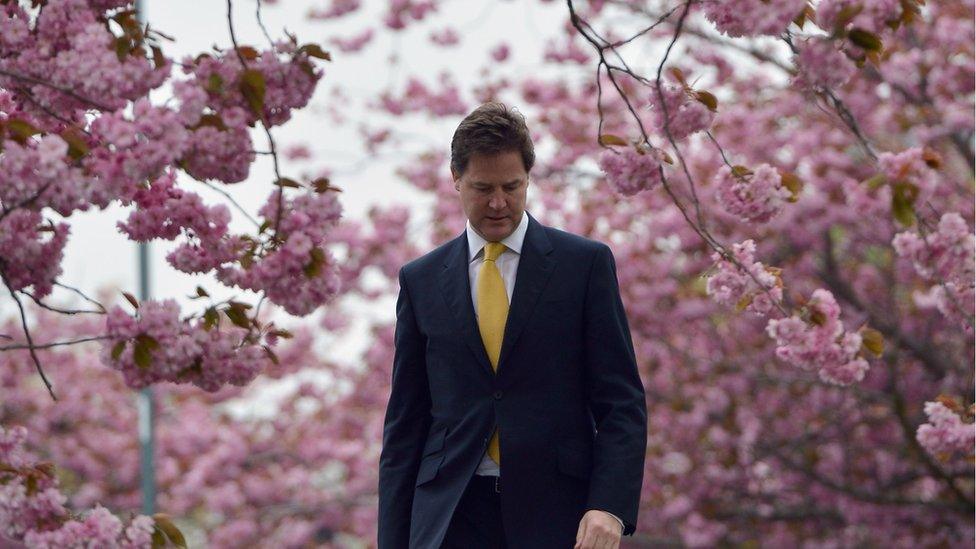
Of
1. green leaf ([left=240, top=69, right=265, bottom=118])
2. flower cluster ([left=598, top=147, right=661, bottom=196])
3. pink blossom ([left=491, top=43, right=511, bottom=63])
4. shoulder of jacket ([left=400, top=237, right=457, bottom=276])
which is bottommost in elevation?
shoulder of jacket ([left=400, top=237, right=457, bottom=276])

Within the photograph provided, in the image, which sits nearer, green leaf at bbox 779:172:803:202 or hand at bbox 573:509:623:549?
hand at bbox 573:509:623:549

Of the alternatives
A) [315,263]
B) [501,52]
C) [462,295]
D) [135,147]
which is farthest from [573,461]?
[501,52]

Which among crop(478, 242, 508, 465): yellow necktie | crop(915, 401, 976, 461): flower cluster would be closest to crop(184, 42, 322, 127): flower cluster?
crop(478, 242, 508, 465): yellow necktie

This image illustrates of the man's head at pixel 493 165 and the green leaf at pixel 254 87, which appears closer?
A: the green leaf at pixel 254 87

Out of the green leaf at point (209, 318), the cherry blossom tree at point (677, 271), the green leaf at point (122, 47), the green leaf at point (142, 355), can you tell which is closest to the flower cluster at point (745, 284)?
the cherry blossom tree at point (677, 271)

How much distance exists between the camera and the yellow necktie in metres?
3.07

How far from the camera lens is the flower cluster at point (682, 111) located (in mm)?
3545

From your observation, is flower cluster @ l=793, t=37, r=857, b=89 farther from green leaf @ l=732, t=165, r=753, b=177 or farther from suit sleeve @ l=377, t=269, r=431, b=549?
suit sleeve @ l=377, t=269, r=431, b=549

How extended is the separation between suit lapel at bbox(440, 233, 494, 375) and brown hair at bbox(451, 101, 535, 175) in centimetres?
21

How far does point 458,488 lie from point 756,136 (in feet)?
20.4

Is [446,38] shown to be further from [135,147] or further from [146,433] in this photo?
[135,147]

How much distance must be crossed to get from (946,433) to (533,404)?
1.64m

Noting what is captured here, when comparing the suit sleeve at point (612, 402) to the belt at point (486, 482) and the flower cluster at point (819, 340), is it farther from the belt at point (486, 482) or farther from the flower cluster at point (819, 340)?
the flower cluster at point (819, 340)

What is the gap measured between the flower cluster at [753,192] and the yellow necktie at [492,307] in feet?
2.54
